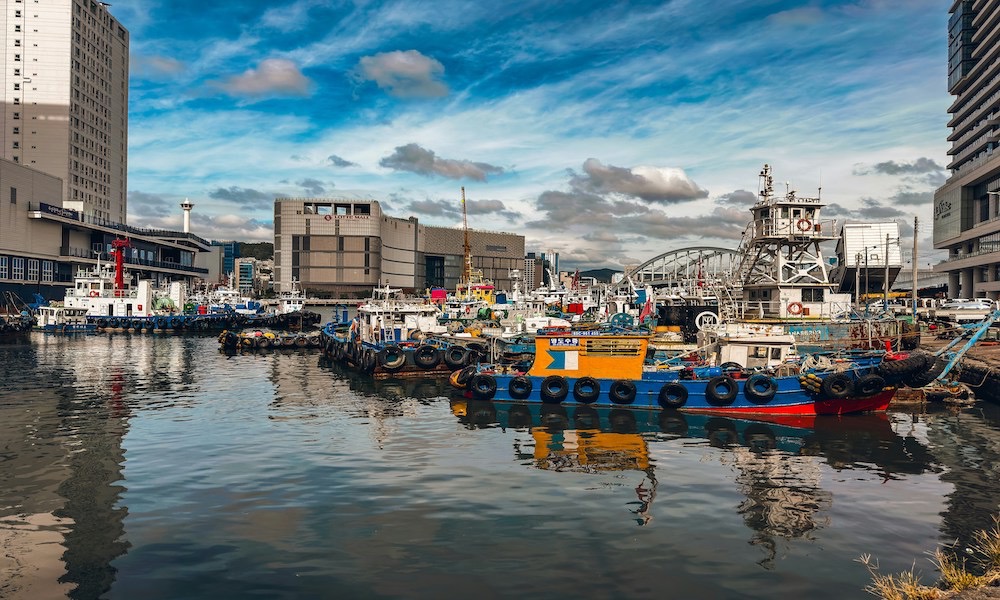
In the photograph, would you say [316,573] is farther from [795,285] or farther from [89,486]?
[795,285]

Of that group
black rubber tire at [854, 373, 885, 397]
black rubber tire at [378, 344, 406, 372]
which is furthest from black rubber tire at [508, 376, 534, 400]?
black rubber tire at [854, 373, 885, 397]

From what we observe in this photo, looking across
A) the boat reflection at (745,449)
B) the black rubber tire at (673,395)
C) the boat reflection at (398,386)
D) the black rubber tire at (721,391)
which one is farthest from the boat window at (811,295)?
the boat reflection at (398,386)

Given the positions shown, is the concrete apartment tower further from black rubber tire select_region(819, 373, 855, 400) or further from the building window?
black rubber tire select_region(819, 373, 855, 400)

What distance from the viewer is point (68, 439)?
26172 mm

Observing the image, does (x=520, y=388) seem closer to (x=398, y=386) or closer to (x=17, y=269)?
(x=398, y=386)

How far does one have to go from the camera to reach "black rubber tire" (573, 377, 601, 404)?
33.2 m

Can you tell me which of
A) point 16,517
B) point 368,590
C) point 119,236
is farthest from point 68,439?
point 119,236

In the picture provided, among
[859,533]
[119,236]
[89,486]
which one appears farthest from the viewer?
[119,236]

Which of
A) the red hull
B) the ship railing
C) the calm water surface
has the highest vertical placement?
the ship railing

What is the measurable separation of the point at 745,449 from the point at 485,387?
14695 mm

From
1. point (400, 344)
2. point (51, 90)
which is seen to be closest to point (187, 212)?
point (51, 90)

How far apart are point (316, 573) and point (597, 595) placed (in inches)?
236

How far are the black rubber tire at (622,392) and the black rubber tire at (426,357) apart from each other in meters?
18.8

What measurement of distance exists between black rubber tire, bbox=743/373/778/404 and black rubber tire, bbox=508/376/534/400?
11113 millimetres
